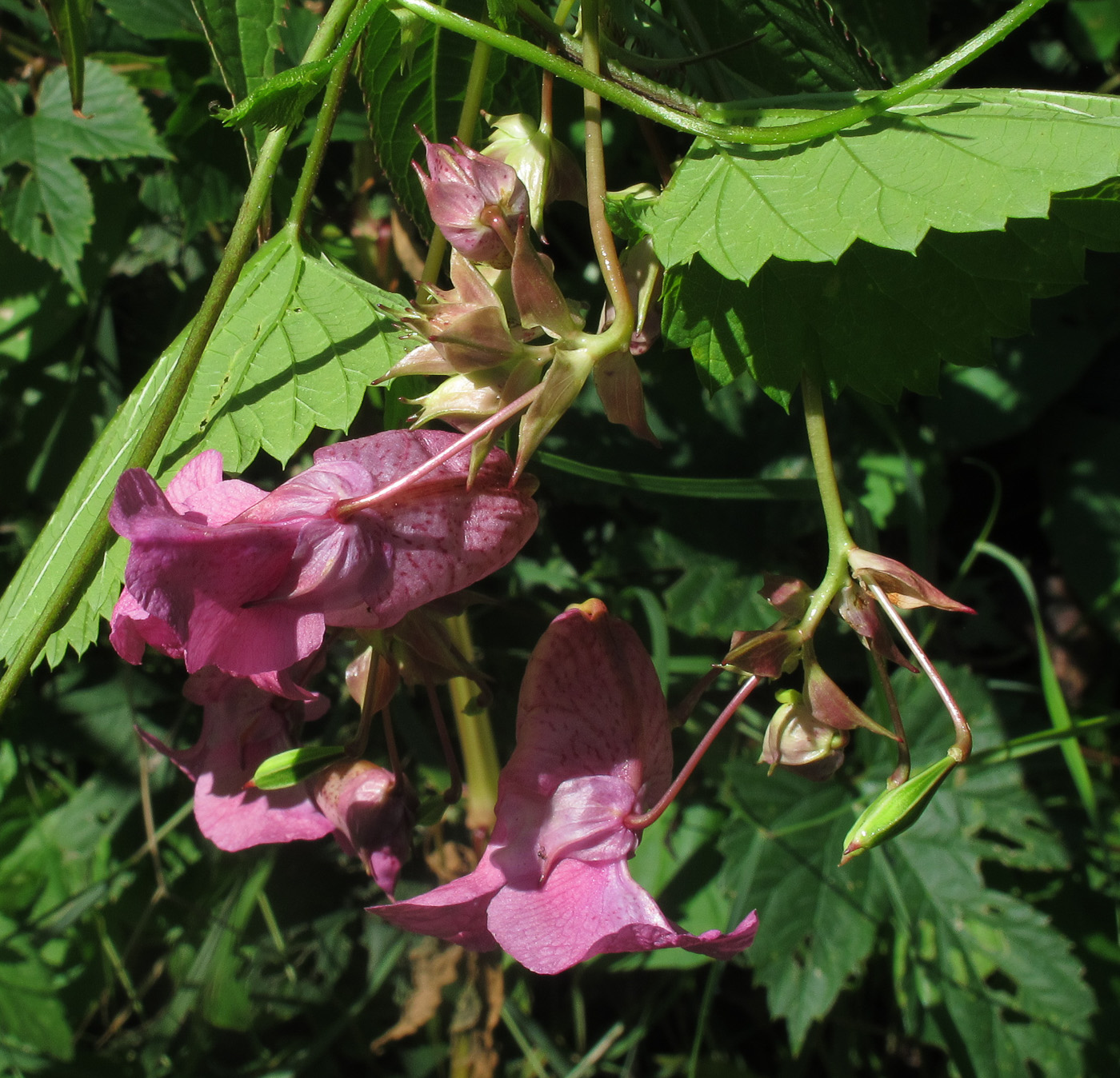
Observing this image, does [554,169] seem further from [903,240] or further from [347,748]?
[347,748]

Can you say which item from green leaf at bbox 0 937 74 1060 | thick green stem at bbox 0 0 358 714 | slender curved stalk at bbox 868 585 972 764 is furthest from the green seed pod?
green leaf at bbox 0 937 74 1060

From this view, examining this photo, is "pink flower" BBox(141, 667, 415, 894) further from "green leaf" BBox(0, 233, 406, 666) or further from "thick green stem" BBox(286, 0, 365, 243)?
"thick green stem" BBox(286, 0, 365, 243)

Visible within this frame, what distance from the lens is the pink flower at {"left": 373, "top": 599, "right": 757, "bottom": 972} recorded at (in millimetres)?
510

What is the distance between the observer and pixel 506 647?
1.25 meters

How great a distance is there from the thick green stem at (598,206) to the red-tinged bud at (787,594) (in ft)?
0.50

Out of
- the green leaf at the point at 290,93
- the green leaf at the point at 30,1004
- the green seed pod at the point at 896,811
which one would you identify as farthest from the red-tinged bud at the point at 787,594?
the green leaf at the point at 30,1004

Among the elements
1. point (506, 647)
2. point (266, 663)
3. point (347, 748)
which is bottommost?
point (506, 647)

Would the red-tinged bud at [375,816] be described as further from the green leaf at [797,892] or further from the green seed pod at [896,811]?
the green leaf at [797,892]

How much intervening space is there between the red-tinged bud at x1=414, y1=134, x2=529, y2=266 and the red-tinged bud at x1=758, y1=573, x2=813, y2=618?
227 millimetres

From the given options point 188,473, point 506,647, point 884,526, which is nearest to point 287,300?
point 188,473

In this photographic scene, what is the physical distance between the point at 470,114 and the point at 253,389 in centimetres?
23

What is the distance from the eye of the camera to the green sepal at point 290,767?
579 mm

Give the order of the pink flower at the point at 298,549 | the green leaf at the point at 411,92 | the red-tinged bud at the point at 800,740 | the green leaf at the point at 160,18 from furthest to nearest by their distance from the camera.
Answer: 1. the green leaf at the point at 160,18
2. the green leaf at the point at 411,92
3. the red-tinged bud at the point at 800,740
4. the pink flower at the point at 298,549

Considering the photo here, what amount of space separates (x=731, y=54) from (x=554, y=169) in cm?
20
